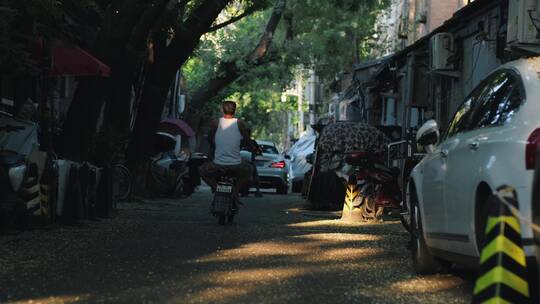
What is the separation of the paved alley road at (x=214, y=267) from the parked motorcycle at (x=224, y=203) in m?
0.29

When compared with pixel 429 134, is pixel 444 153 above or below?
below

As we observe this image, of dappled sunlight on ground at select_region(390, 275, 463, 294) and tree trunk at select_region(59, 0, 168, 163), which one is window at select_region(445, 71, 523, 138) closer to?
dappled sunlight on ground at select_region(390, 275, 463, 294)

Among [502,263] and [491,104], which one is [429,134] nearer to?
[491,104]

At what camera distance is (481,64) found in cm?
1714

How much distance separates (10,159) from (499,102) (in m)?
5.95

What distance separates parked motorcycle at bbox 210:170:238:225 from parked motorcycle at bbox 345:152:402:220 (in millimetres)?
A: 2827

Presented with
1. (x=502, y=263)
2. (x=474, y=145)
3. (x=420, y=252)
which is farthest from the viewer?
(x=420, y=252)

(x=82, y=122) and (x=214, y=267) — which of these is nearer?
(x=214, y=267)

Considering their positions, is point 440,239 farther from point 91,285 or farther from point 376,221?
point 376,221

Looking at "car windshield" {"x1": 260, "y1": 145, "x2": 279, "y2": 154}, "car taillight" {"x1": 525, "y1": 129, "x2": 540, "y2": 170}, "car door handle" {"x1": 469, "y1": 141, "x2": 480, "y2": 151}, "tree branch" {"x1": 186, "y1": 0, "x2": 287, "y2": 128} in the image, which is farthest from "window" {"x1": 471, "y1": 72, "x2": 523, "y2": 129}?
"tree branch" {"x1": 186, "y1": 0, "x2": 287, "y2": 128}

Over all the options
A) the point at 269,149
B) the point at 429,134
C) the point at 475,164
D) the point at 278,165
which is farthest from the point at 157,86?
the point at 475,164

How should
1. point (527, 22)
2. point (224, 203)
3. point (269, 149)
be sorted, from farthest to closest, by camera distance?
point (269, 149) < point (527, 22) < point (224, 203)

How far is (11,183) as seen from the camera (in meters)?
10.1

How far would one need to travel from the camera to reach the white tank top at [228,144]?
42.5ft
